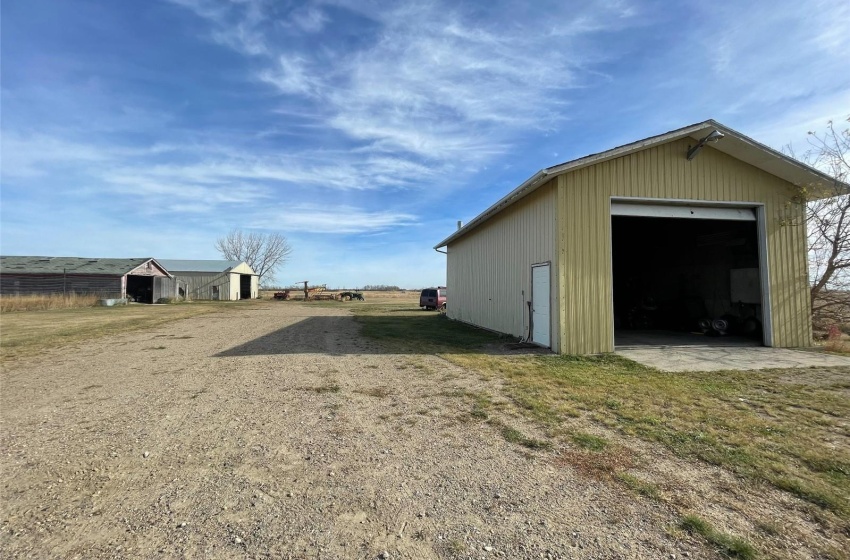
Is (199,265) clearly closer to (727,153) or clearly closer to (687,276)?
(687,276)

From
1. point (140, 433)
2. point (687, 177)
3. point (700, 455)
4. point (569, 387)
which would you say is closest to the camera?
point (700, 455)

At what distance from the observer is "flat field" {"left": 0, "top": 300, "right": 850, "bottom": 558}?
8.82ft

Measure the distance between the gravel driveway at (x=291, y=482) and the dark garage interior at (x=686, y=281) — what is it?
8.67 metres

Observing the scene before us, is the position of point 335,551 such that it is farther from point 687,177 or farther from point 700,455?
point 687,177

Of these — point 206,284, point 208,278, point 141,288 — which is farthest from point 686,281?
point 206,284

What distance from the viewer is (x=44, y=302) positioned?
91.6 feet

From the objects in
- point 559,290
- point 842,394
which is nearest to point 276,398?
point 559,290

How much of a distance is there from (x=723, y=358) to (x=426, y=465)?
27.4 feet

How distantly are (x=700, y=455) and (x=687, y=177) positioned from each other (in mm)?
8515

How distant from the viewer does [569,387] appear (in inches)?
263

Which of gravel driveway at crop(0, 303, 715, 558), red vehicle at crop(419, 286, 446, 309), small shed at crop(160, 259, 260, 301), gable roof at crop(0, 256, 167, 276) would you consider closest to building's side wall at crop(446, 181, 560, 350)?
gravel driveway at crop(0, 303, 715, 558)

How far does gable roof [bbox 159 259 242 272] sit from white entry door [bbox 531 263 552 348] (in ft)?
137

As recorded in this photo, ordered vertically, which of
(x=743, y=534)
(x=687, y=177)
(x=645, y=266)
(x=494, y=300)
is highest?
(x=687, y=177)

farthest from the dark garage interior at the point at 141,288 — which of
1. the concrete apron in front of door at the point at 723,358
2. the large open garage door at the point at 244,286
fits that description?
the concrete apron in front of door at the point at 723,358
